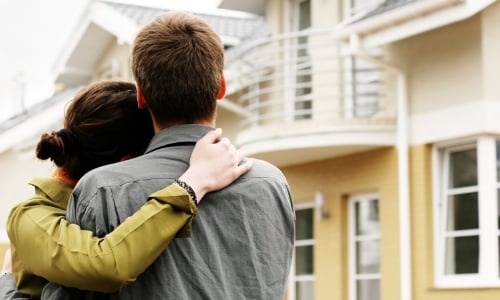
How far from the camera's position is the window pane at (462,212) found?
42.9 feet

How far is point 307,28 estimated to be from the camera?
16391 millimetres

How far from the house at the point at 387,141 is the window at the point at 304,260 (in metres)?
0.02

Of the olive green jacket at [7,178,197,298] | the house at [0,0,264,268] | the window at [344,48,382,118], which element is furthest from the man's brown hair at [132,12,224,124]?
the house at [0,0,264,268]

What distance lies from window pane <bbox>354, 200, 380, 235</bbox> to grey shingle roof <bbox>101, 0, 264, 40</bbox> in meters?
6.51

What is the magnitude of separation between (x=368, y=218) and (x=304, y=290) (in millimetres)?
1773

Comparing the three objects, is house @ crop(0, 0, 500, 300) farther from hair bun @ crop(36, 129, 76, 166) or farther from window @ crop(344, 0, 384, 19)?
hair bun @ crop(36, 129, 76, 166)

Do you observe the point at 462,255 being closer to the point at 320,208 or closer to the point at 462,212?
the point at 462,212

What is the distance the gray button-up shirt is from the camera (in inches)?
106

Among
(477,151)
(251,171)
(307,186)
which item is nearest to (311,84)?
(307,186)

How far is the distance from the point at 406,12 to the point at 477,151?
177 cm

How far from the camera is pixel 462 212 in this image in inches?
522

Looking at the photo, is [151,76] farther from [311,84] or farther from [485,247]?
[311,84]

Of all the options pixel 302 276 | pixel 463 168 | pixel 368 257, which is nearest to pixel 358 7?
pixel 463 168

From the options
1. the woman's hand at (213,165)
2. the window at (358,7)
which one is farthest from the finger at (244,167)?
the window at (358,7)
